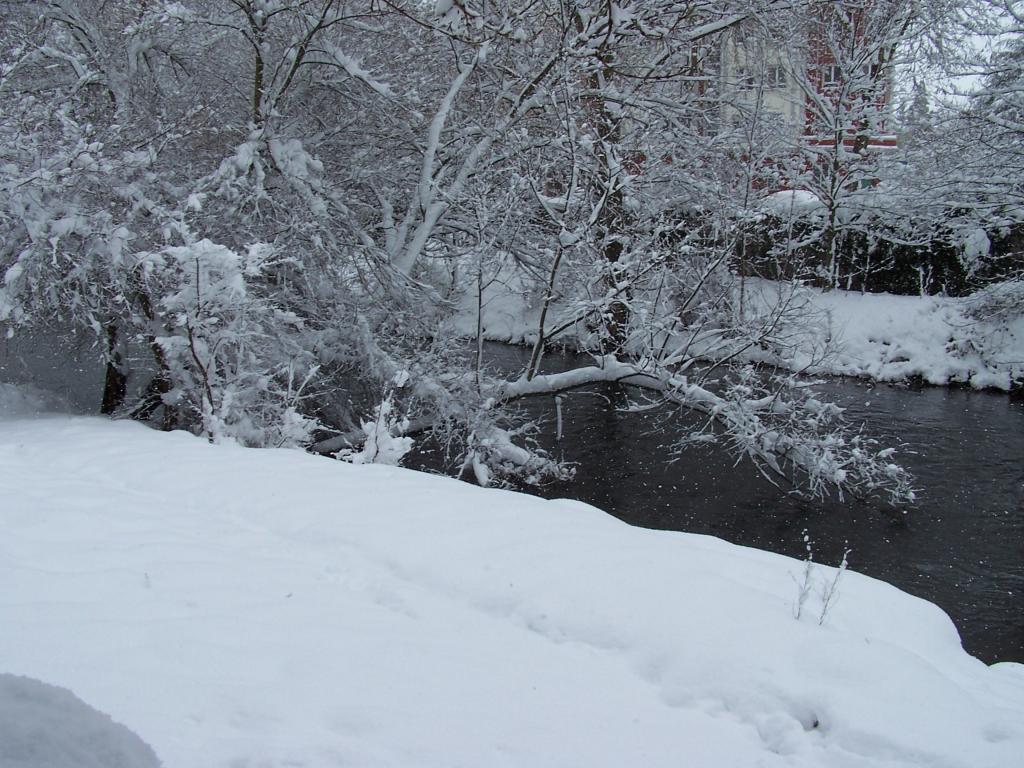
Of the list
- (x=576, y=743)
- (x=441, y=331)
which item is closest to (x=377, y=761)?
(x=576, y=743)

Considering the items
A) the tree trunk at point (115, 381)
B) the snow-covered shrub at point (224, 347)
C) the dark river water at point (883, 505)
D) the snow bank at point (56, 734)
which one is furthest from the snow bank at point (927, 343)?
the snow bank at point (56, 734)

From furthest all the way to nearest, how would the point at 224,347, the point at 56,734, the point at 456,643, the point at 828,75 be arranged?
the point at 828,75, the point at 224,347, the point at 456,643, the point at 56,734

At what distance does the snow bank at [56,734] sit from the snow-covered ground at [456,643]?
417 mm

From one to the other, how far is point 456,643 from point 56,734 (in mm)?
1758

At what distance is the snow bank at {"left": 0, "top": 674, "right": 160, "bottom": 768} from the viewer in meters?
1.87

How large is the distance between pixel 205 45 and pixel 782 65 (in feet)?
40.8

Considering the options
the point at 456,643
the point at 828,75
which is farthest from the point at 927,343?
the point at 456,643

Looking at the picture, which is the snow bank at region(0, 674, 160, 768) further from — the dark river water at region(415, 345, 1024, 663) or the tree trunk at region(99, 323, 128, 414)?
the tree trunk at region(99, 323, 128, 414)

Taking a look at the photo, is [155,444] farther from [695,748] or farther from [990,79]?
[990,79]

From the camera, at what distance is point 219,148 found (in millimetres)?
10867

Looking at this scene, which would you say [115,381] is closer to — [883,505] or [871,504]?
[871,504]

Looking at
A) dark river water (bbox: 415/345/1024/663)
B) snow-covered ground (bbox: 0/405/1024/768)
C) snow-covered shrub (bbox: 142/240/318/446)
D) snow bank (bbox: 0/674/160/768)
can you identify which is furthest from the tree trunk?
snow bank (bbox: 0/674/160/768)

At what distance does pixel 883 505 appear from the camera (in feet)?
33.3

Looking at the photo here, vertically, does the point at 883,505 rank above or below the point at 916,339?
below
